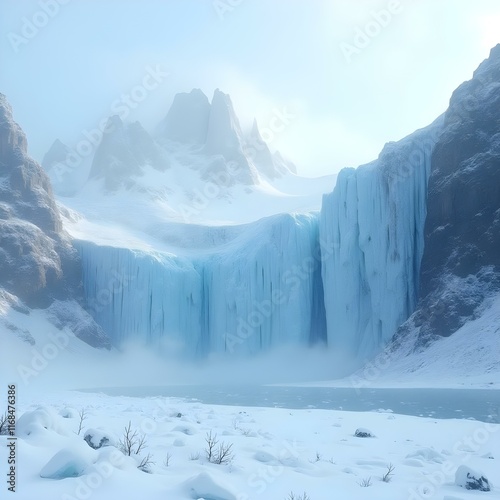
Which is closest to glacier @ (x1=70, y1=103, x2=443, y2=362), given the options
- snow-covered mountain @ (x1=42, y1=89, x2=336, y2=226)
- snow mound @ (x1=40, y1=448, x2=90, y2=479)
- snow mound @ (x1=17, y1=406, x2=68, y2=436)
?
snow-covered mountain @ (x1=42, y1=89, x2=336, y2=226)

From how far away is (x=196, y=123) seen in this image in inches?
4624

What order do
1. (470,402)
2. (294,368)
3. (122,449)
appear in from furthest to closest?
(294,368)
(470,402)
(122,449)

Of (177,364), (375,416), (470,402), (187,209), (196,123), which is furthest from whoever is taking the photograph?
(196,123)

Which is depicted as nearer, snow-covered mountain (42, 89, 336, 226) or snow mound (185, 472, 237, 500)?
snow mound (185, 472, 237, 500)

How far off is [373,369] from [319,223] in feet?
57.0

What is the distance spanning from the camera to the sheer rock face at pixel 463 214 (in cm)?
3553

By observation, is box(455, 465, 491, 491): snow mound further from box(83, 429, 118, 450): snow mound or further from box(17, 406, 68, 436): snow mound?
box(17, 406, 68, 436): snow mound

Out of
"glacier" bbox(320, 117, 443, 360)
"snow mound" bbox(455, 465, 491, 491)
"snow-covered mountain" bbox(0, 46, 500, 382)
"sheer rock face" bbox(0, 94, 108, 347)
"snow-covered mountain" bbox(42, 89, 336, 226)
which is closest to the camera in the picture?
"snow mound" bbox(455, 465, 491, 491)

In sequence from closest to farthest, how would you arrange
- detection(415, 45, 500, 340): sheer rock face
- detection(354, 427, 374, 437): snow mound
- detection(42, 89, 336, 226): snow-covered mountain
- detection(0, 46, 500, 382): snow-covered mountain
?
1. detection(354, 427, 374, 437): snow mound
2. detection(415, 45, 500, 340): sheer rock face
3. detection(0, 46, 500, 382): snow-covered mountain
4. detection(42, 89, 336, 226): snow-covered mountain

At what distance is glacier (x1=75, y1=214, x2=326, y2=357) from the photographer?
4772 cm

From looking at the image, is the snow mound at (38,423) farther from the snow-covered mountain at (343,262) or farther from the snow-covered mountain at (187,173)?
the snow-covered mountain at (187,173)

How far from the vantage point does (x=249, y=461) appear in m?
7.09

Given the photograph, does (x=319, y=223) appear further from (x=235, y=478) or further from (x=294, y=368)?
(x=235, y=478)

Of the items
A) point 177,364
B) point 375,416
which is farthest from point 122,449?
point 177,364
